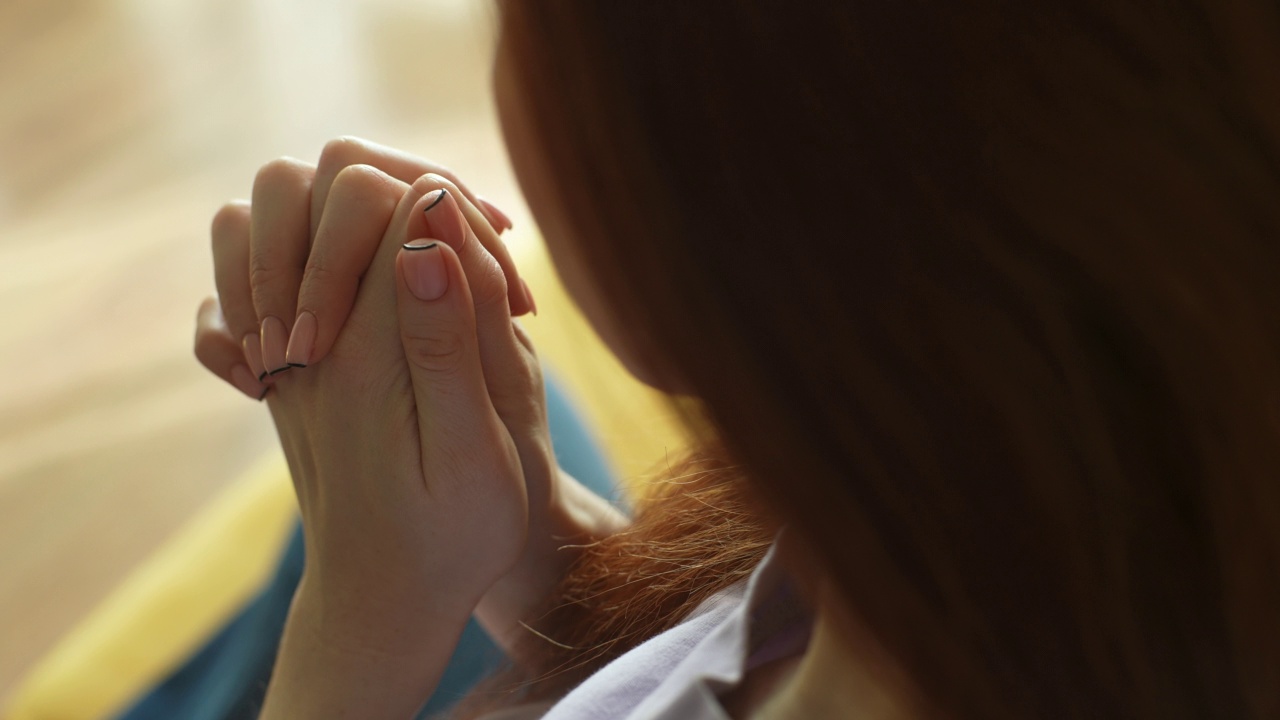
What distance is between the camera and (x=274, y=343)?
721 millimetres

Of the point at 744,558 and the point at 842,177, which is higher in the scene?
the point at 842,177

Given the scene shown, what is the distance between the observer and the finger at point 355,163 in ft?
2.38

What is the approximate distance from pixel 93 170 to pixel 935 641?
9.12 feet

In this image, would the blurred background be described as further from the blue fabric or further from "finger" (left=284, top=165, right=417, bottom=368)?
the blue fabric

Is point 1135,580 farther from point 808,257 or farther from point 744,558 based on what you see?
point 744,558

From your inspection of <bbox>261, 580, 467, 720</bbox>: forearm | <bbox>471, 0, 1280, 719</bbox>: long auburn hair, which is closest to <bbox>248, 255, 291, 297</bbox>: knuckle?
<bbox>261, 580, 467, 720</bbox>: forearm

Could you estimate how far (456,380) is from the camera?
26.6 inches

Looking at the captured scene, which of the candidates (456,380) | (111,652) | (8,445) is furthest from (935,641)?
(8,445)

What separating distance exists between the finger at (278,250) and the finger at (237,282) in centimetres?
4

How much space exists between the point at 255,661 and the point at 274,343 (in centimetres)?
50

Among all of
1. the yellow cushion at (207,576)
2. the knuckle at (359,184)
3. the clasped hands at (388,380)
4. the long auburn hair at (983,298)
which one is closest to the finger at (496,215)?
the clasped hands at (388,380)

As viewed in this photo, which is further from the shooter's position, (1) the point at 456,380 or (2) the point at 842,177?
(1) the point at 456,380

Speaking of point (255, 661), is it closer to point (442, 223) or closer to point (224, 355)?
point (224, 355)

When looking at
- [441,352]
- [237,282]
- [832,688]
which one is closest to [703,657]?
[832,688]
